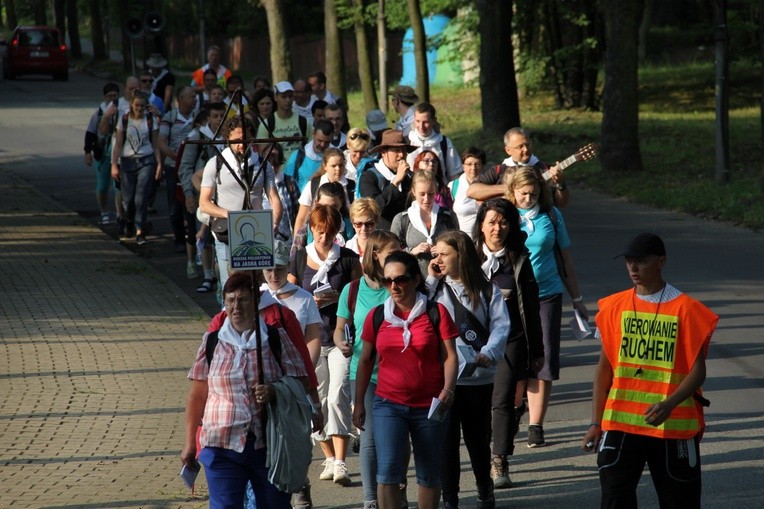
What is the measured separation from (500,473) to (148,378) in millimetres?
3611

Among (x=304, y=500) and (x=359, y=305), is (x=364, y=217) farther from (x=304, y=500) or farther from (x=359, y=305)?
(x=304, y=500)

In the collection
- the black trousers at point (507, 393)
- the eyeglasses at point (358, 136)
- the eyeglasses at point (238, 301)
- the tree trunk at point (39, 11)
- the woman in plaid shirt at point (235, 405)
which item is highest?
the tree trunk at point (39, 11)

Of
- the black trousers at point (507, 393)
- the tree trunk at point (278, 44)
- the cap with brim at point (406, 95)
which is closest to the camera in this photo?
the black trousers at point (507, 393)

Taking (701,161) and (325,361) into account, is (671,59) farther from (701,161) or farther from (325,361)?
(325,361)

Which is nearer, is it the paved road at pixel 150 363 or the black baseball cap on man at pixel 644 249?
the black baseball cap on man at pixel 644 249

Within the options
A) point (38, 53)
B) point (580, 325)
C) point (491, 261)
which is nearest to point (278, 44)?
point (580, 325)

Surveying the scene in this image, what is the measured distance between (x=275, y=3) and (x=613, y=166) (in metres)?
8.31

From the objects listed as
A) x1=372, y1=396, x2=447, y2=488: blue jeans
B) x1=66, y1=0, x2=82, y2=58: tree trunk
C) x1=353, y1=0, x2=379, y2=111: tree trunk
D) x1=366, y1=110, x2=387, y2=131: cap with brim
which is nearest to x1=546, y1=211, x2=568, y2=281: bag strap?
x1=372, y1=396, x2=447, y2=488: blue jeans

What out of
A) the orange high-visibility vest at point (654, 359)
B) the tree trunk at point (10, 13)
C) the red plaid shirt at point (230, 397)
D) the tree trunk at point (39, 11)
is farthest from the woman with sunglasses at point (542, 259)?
the tree trunk at point (10, 13)

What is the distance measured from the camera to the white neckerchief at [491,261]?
8.23m

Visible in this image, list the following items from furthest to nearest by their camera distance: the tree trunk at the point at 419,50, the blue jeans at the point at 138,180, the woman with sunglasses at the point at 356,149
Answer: the tree trunk at the point at 419,50, the blue jeans at the point at 138,180, the woman with sunglasses at the point at 356,149

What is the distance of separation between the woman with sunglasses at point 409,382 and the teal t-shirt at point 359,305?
595 mm

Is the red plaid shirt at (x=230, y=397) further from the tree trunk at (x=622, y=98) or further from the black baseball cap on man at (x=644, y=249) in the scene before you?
the tree trunk at (x=622, y=98)

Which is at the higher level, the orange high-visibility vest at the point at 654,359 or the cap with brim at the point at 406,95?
the cap with brim at the point at 406,95
